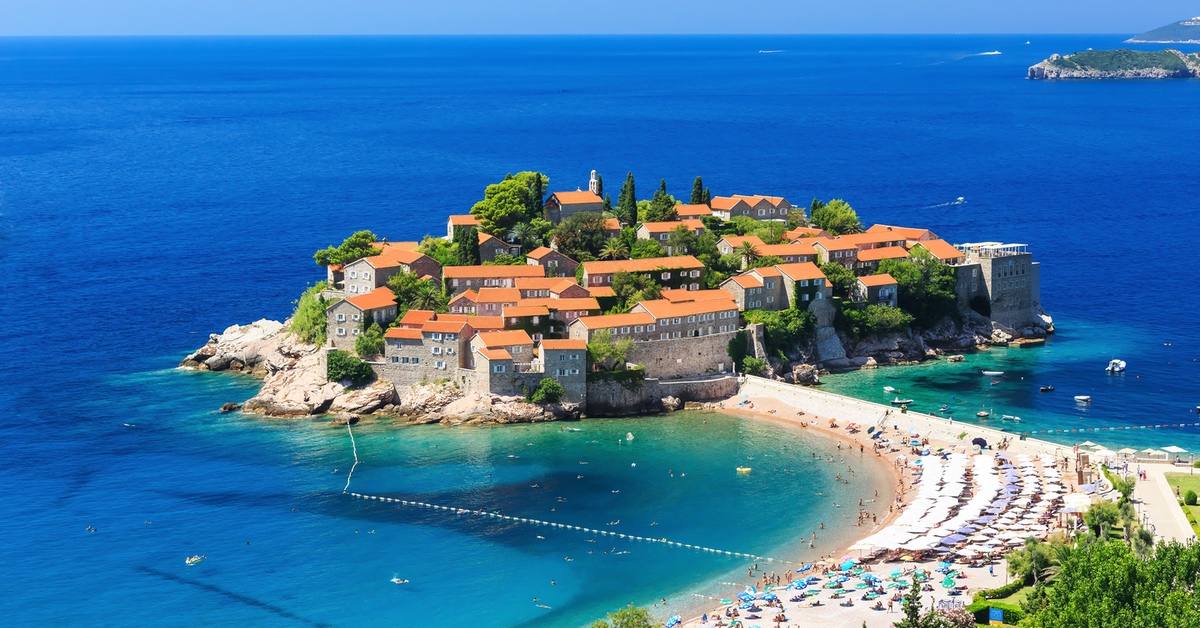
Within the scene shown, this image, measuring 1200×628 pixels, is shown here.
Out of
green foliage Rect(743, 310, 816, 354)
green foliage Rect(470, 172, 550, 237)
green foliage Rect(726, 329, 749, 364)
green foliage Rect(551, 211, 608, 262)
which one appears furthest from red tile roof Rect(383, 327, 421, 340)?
green foliage Rect(743, 310, 816, 354)

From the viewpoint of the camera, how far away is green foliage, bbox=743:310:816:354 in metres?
93.7

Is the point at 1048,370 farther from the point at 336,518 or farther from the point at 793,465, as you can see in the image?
the point at 336,518

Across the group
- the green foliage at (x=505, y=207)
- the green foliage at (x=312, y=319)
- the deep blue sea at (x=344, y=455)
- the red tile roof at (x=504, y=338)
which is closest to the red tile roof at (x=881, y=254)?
the deep blue sea at (x=344, y=455)

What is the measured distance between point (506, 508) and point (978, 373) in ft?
129

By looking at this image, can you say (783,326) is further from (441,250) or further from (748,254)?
(441,250)

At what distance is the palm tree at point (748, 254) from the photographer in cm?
10044

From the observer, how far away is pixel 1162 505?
6638cm

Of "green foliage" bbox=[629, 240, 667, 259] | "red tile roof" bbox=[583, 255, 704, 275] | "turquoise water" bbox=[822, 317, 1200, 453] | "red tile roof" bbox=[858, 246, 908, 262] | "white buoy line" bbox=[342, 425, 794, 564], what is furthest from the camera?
"red tile roof" bbox=[858, 246, 908, 262]

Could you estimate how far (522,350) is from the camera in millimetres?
86312

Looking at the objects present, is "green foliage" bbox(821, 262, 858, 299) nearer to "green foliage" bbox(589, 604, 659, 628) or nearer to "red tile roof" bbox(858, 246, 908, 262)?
"red tile roof" bbox(858, 246, 908, 262)

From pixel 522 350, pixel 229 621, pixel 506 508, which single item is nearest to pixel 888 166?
pixel 522 350

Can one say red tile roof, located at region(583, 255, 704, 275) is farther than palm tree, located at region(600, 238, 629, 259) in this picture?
No

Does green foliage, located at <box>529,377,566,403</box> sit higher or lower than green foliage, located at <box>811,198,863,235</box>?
lower

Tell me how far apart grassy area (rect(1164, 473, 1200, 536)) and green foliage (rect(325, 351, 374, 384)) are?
4755 centimetres
